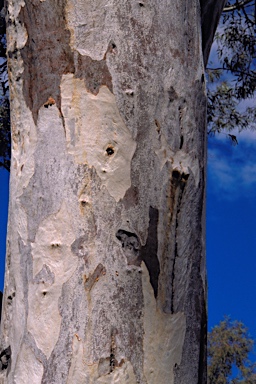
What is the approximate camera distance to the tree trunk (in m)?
1.01

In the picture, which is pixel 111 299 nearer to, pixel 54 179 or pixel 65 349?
pixel 65 349

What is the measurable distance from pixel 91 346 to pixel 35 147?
0.38 meters

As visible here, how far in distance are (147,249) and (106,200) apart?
0.11 meters

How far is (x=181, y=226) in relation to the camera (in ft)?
3.62

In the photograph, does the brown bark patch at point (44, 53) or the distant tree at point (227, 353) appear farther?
the distant tree at point (227, 353)

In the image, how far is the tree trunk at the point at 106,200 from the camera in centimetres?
101

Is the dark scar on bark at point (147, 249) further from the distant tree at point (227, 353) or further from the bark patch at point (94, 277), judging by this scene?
the distant tree at point (227, 353)

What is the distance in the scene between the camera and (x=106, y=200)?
1031 mm

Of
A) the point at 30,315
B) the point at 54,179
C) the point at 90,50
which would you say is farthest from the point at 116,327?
the point at 90,50

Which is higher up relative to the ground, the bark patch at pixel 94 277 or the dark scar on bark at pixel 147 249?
the dark scar on bark at pixel 147 249

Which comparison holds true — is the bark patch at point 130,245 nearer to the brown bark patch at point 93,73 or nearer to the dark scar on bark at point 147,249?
the dark scar on bark at point 147,249

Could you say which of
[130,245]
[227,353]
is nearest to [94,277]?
[130,245]

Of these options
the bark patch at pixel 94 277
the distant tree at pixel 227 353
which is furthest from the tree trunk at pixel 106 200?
the distant tree at pixel 227 353

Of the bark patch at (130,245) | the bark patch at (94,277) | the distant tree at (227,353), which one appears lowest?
the bark patch at (94,277)
